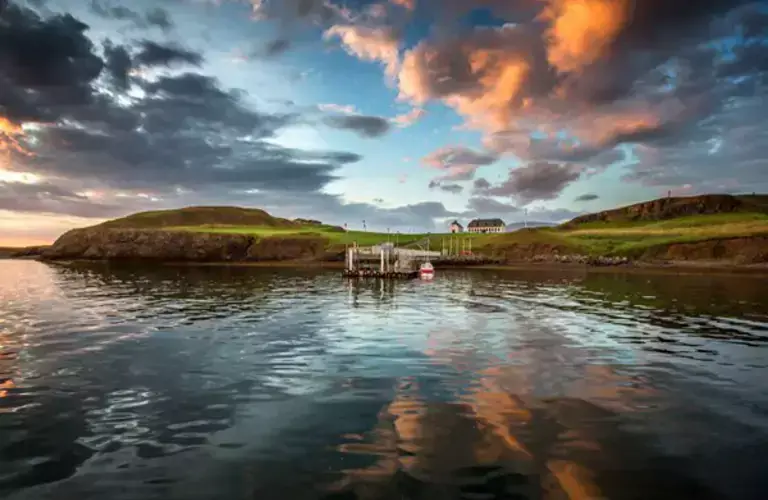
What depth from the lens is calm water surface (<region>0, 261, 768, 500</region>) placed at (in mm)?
13633

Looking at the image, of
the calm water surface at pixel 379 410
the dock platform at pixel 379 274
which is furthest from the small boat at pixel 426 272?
the calm water surface at pixel 379 410

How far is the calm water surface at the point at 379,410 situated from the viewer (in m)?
13.6

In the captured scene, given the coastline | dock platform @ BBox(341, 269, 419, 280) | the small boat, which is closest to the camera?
the small boat

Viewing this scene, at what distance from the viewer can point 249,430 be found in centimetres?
1752

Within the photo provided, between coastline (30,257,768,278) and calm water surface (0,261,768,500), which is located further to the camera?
coastline (30,257,768,278)

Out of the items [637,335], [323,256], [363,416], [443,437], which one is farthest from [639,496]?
[323,256]

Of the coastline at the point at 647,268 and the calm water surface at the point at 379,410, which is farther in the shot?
the coastline at the point at 647,268

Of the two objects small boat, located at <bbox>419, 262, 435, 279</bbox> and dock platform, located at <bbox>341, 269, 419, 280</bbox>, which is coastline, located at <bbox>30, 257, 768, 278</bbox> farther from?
dock platform, located at <bbox>341, 269, 419, 280</bbox>

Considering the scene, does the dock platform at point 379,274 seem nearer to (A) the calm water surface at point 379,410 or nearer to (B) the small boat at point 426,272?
(B) the small boat at point 426,272

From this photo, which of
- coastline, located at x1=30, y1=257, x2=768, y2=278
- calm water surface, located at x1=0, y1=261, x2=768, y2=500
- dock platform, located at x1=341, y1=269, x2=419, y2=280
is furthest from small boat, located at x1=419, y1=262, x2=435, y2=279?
calm water surface, located at x1=0, y1=261, x2=768, y2=500

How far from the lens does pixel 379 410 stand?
19688 mm

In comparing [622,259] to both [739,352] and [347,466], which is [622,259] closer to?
[739,352]

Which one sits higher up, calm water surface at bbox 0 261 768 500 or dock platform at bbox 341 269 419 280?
dock platform at bbox 341 269 419 280

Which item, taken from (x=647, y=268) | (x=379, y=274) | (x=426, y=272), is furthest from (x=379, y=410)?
(x=647, y=268)
